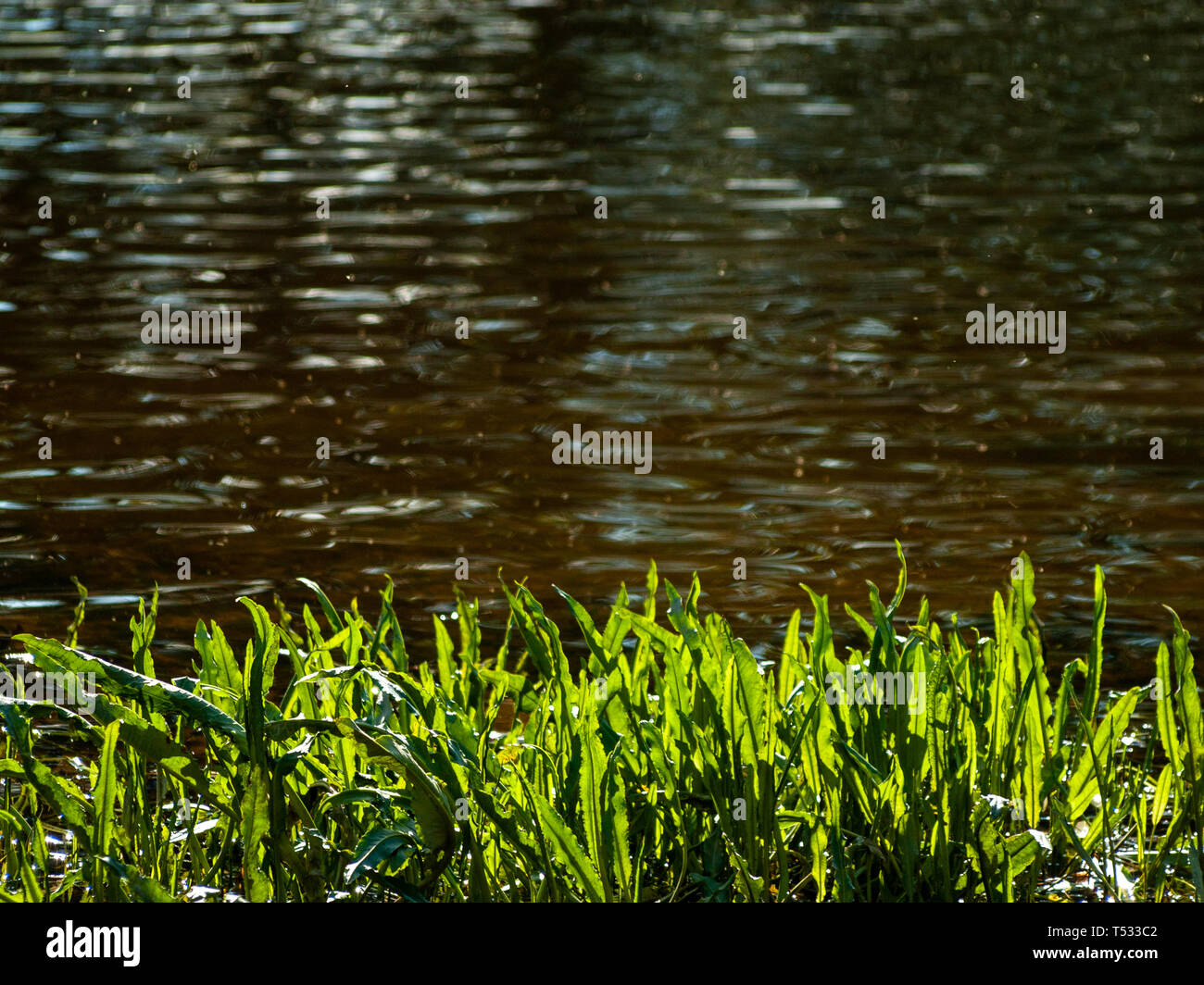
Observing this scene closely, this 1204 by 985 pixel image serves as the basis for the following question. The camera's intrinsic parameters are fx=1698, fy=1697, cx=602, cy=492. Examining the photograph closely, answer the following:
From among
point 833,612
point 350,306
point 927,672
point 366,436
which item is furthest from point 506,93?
point 927,672

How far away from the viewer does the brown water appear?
538cm

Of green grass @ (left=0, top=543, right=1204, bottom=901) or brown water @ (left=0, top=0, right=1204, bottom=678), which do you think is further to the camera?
brown water @ (left=0, top=0, right=1204, bottom=678)

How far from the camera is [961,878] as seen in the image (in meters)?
3.07

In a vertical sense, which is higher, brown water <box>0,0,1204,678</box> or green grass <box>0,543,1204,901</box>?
brown water <box>0,0,1204,678</box>

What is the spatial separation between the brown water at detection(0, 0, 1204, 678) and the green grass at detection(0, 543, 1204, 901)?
1334 mm

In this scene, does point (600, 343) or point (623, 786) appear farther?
point (600, 343)

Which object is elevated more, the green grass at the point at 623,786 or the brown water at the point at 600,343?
the brown water at the point at 600,343

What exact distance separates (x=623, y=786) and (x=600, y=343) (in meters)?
4.74

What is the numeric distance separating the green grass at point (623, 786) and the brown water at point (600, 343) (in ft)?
4.38

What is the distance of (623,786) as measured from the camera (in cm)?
309

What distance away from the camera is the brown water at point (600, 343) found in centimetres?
538

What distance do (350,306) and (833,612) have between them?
4.13 meters

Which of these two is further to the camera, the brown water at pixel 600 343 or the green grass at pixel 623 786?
the brown water at pixel 600 343
